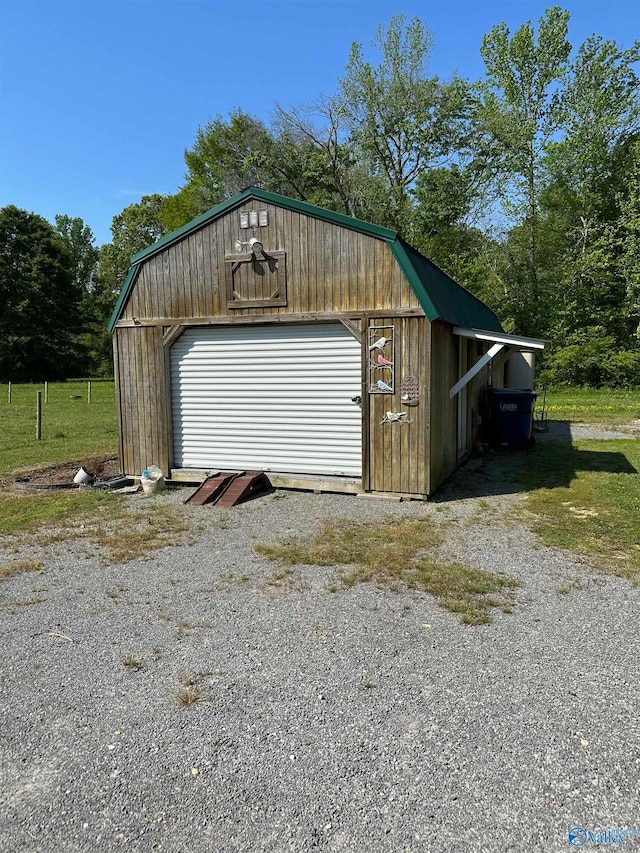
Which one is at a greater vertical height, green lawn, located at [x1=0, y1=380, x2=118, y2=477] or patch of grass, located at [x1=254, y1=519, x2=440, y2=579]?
green lawn, located at [x1=0, y1=380, x2=118, y2=477]

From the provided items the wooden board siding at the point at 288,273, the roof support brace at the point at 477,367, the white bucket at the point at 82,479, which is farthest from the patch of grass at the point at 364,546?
the white bucket at the point at 82,479

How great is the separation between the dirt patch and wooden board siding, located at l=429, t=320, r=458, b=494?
206 inches

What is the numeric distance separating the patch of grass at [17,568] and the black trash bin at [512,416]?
923 cm

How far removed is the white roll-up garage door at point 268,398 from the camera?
322 inches

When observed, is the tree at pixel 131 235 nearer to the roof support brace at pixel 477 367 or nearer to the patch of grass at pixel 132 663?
the roof support brace at pixel 477 367

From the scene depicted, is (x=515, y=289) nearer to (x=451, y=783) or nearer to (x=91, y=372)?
(x=451, y=783)

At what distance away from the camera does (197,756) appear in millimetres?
2752

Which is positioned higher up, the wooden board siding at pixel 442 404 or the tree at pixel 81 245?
the tree at pixel 81 245

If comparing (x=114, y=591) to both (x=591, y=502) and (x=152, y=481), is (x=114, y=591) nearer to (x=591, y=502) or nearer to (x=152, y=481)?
(x=152, y=481)

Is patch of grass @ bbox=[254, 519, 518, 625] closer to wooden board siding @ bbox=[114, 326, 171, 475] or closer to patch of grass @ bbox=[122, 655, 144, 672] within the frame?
patch of grass @ bbox=[122, 655, 144, 672]

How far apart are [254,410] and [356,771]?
6.45 meters

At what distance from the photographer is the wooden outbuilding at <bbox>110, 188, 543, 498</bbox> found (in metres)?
7.65

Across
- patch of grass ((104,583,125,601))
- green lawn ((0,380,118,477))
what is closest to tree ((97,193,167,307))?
green lawn ((0,380,118,477))

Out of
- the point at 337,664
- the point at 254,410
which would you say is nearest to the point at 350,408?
the point at 254,410
